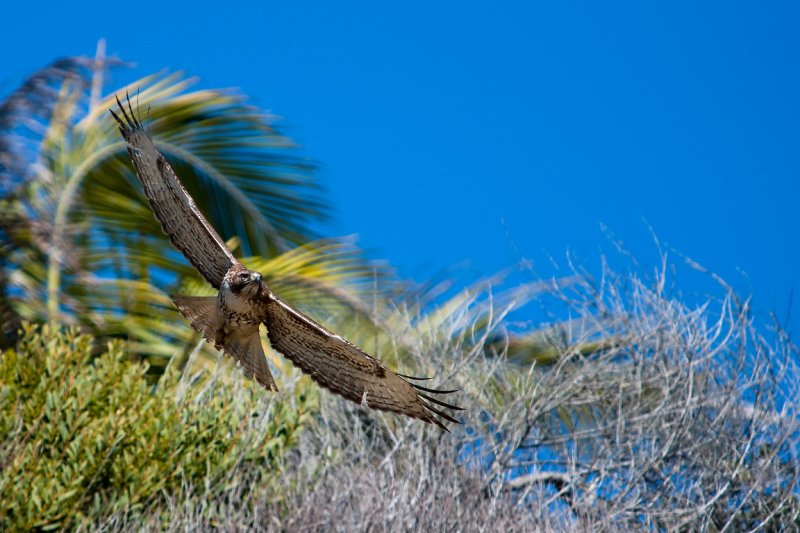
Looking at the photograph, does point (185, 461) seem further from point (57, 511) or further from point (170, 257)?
point (170, 257)

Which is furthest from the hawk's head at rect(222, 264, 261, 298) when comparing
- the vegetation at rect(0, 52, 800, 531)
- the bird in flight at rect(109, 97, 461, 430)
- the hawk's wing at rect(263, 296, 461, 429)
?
the vegetation at rect(0, 52, 800, 531)

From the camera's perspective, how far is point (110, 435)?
30.9 ft

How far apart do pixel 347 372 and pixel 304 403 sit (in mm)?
3838

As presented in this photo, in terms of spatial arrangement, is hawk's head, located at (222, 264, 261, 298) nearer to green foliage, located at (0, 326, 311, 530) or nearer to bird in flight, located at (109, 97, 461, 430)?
bird in flight, located at (109, 97, 461, 430)

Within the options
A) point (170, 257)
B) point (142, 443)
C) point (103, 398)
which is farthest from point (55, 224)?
point (142, 443)

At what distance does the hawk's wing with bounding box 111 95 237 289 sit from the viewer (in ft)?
20.5

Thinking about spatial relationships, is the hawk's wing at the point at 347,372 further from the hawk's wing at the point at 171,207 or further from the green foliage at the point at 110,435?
the green foliage at the point at 110,435

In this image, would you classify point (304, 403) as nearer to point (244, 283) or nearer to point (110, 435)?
point (110, 435)

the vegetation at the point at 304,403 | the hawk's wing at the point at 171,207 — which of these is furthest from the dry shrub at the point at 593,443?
the hawk's wing at the point at 171,207

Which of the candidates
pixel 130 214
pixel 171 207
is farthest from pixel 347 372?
pixel 130 214

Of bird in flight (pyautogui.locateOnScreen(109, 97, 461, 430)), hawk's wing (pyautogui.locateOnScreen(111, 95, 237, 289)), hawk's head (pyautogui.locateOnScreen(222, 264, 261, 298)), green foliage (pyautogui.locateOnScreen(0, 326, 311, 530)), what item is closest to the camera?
hawk's head (pyautogui.locateOnScreen(222, 264, 261, 298))

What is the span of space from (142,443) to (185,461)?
0.36 meters

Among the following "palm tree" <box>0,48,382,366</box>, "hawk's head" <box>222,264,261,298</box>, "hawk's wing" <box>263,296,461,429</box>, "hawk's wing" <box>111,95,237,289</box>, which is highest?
"palm tree" <box>0,48,382,366</box>

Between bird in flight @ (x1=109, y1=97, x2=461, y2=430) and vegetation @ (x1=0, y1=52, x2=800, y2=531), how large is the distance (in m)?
1.96
